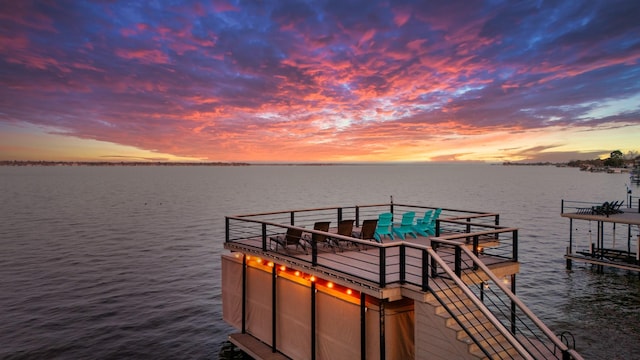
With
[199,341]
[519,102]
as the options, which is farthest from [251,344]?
[519,102]

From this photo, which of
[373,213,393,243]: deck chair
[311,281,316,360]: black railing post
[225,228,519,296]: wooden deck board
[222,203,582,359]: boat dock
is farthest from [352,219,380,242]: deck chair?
[311,281,316,360]: black railing post

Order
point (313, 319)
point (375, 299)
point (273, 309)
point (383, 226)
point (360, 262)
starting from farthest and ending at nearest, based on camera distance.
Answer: point (383, 226) → point (273, 309) → point (360, 262) → point (313, 319) → point (375, 299)

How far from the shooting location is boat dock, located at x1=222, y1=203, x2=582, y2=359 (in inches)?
283

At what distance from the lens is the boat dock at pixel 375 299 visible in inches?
283

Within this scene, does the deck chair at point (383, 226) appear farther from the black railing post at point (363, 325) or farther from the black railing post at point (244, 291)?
the black railing post at point (363, 325)

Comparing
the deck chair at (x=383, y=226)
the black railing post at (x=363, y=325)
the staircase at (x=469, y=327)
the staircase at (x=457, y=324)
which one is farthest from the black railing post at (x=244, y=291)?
the staircase at (x=469, y=327)

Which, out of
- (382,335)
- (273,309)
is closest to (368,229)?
(273,309)

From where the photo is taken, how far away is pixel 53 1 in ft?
72.6

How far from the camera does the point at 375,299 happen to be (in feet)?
27.8

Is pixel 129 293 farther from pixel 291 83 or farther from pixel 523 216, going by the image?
pixel 523 216

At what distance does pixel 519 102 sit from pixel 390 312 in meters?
37.3

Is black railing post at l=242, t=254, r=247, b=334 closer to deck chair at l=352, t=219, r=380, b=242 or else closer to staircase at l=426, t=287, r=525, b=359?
deck chair at l=352, t=219, r=380, b=242

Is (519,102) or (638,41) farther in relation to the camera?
(519,102)

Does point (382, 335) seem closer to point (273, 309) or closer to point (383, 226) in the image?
point (273, 309)
